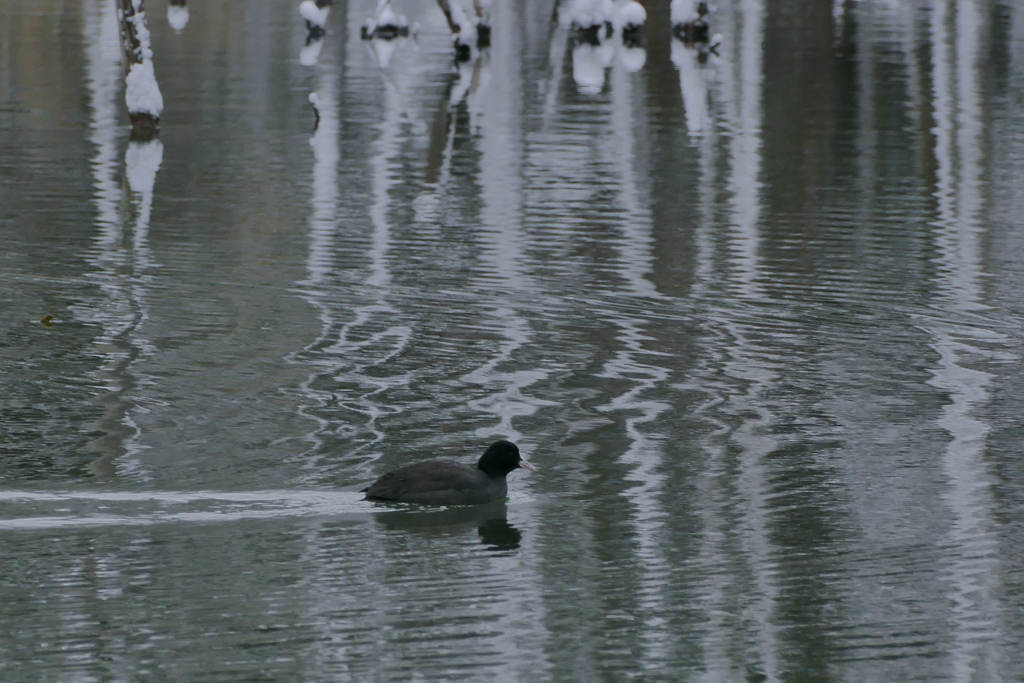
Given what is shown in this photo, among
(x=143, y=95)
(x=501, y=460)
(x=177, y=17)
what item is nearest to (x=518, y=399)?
(x=501, y=460)

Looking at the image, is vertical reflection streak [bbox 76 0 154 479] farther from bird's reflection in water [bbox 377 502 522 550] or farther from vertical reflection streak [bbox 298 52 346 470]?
bird's reflection in water [bbox 377 502 522 550]

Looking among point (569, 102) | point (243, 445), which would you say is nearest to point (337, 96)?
point (569, 102)

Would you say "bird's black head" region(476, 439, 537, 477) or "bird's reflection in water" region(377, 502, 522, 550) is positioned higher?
"bird's black head" region(476, 439, 537, 477)

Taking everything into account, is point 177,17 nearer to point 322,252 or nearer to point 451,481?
point 322,252

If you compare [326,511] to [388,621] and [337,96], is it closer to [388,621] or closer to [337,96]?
[388,621]

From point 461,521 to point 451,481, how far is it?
0.71 ft

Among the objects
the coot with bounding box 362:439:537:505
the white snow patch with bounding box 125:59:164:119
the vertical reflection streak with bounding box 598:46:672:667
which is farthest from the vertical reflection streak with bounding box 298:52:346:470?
the white snow patch with bounding box 125:59:164:119

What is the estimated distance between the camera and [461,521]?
940cm

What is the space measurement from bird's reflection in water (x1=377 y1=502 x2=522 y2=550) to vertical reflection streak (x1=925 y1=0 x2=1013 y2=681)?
216 cm

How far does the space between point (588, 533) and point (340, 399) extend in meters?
3.09

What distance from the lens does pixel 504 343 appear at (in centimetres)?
1327

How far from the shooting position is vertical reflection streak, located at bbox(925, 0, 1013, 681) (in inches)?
306

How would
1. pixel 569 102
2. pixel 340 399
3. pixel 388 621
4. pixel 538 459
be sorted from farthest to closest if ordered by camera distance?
pixel 569 102 < pixel 340 399 < pixel 538 459 < pixel 388 621

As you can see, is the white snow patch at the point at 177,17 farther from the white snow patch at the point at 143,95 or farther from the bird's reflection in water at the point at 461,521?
the bird's reflection in water at the point at 461,521
